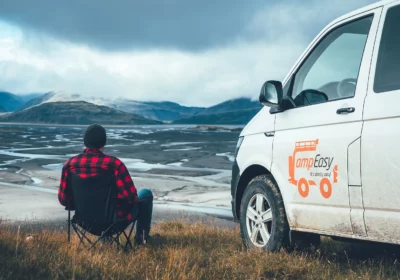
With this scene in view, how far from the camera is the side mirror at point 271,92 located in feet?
16.2

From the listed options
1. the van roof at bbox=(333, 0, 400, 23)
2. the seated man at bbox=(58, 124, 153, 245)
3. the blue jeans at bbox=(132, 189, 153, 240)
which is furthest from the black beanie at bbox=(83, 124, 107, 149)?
the van roof at bbox=(333, 0, 400, 23)

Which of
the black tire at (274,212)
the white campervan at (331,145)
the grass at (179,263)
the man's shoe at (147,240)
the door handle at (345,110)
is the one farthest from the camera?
the man's shoe at (147,240)

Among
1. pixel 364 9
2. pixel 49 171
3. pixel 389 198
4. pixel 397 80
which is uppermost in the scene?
pixel 364 9

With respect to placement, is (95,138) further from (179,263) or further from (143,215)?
(179,263)

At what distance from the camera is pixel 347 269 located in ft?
15.0

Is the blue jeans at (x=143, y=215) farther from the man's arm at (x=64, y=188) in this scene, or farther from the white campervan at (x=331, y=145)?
the white campervan at (x=331, y=145)

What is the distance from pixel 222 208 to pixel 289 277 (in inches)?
274

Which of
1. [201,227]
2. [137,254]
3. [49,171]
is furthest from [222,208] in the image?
[49,171]

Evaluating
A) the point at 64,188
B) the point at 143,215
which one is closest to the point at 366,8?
the point at 143,215

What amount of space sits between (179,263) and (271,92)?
1.89 m

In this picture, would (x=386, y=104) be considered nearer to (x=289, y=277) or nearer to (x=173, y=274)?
(x=289, y=277)

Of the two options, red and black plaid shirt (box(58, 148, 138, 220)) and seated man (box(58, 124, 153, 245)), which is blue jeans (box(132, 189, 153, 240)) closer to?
seated man (box(58, 124, 153, 245))

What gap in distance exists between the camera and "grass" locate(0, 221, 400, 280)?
410 cm

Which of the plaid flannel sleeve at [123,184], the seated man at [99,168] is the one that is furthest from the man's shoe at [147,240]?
the plaid flannel sleeve at [123,184]
